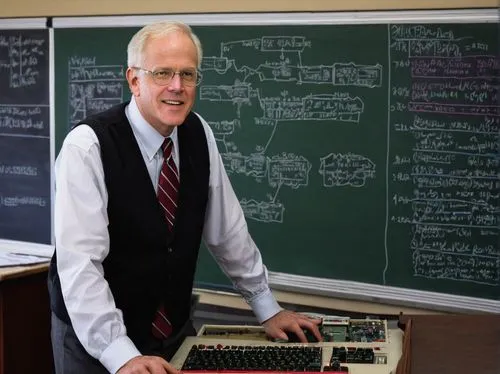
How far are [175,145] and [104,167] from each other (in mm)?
275

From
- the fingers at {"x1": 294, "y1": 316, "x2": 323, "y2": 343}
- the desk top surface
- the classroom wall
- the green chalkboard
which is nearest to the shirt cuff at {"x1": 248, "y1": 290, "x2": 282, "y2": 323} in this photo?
the fingers at {"x1": 294, "y1": 316, "x2": 323, "y2": 343}

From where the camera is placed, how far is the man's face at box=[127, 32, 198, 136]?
82.7 inches

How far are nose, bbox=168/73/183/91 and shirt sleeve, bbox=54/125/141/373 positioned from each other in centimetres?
26

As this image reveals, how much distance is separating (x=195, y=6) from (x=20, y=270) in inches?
67.2

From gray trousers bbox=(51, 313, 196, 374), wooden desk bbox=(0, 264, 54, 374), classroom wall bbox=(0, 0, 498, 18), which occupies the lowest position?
wooden desk bbox=(0, 264, 54, 374)

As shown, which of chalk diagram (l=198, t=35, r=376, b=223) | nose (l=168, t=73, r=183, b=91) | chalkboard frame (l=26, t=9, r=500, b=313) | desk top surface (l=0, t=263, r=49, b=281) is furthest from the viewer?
chalk diagram (l=198, t=35, r=376, b=223)

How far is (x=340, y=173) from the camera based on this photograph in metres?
4.06

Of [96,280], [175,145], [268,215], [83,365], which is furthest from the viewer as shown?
[268,215]

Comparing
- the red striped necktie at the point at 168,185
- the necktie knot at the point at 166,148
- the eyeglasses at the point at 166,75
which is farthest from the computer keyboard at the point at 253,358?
the eyeglasses at the point at 166,75

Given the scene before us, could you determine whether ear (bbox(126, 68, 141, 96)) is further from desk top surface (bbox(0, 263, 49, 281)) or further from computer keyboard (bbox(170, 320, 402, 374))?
desk top surface (bbox(0, 263, 49, 281))

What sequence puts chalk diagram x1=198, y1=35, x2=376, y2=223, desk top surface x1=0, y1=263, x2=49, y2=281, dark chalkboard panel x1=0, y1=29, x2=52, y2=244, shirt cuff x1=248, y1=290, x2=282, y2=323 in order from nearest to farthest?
shirt cuff x1=248, y1=290, x2=282, y2=323 < desk top surface x1=0, y1=263, x2=49, y2=281 < chalk diagram x1=198, y1=35, x2=376, y2=223 < dark chalkboard panel x1=0, y1=29, x2=52, y2=244

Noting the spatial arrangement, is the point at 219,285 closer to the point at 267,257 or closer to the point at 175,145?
the point at 267,257

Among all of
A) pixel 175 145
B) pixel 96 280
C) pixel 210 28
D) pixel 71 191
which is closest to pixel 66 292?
pixel 96 280

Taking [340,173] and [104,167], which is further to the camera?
[340,173]
